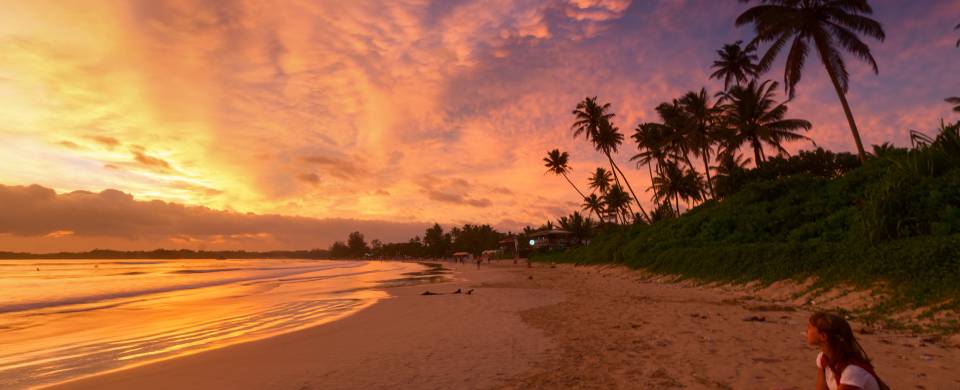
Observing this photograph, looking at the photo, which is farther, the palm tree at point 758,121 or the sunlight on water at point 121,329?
the palm tree at point 758,121

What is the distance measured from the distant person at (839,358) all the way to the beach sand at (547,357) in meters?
1.83

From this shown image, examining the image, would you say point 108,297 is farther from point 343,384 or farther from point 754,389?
point 754,389

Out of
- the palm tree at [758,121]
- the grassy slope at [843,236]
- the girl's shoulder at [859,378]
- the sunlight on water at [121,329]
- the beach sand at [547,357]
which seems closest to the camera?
the girl's shoulder at [859,378]

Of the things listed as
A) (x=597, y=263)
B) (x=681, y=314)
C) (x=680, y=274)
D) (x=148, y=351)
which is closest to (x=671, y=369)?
(x=681, y=314)

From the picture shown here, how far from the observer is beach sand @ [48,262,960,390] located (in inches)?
217

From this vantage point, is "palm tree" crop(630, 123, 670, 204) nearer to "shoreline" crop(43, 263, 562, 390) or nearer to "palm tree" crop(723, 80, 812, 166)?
"palm tree" crop(723, 80, 812, 166)

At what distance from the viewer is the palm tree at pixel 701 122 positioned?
43.0 metres

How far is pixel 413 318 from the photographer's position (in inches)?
446

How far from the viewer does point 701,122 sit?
Answer: 4356cm

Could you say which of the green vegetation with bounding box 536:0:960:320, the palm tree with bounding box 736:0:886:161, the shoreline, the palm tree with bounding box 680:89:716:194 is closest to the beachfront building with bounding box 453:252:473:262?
the green vegetation with bounding box 536:0:960:320

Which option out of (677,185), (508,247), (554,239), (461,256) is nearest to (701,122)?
(677,185)

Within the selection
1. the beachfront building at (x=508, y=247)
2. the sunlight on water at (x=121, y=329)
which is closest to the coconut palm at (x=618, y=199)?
the beachfront building at (x=508, y=247)

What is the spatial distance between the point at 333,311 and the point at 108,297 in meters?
15.8

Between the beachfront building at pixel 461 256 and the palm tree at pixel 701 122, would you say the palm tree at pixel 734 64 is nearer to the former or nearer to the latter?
the palm tree at pixel 701 122
